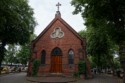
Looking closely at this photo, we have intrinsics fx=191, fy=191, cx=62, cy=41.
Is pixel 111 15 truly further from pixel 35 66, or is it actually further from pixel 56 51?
pixel 35 66

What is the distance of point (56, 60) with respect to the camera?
2817cm

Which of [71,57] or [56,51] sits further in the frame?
[56,51]

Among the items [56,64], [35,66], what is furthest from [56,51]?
[35,66]

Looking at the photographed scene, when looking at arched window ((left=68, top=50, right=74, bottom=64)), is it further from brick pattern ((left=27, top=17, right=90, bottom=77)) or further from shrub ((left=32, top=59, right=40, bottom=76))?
shrub ((left=32, top=59, right=40, bottom=76))

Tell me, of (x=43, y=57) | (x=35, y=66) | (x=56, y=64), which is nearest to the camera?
→ (x=35, y=66)

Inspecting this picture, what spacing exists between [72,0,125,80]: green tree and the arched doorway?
9.18 m

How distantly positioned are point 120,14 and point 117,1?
1.79 meters

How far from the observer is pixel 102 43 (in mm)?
36219

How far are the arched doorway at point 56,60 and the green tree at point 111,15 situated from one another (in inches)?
361

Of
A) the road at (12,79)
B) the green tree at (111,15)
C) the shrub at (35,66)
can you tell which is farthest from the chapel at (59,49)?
the green tree at (111,15)

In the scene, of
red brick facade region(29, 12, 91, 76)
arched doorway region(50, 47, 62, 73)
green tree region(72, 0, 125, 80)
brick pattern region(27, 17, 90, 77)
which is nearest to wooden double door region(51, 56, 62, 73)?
arched doorway region(50, 47, 62, 73)

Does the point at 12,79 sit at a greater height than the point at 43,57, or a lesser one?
lesser

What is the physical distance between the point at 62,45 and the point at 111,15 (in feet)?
37.2

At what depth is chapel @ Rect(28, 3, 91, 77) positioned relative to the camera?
2755 centimetres
